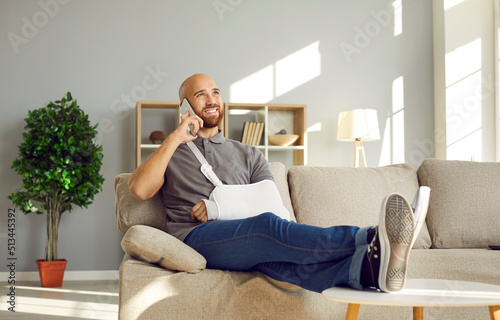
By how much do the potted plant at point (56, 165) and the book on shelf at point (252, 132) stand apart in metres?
1.27

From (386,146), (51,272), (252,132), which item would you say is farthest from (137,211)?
(386,146)

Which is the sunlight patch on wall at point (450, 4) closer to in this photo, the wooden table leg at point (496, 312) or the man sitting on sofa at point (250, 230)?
the man sitting on sofa at point (250, 230)

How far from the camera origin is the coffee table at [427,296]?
1.31 metres

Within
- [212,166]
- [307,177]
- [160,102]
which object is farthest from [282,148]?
[212,166]

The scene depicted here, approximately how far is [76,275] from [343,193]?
2.93 meters

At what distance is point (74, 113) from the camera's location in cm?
427

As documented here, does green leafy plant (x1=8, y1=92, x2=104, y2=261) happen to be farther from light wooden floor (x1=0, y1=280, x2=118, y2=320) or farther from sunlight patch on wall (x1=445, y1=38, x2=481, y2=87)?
sunlight patch on wall (x1=445, y1=38, x2=481, y2=87)

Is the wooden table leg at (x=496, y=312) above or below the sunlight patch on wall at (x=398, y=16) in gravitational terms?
below

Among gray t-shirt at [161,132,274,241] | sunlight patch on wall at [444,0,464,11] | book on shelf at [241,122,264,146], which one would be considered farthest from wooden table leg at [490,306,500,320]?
sunlight patch on wall at [444,0,464,11]

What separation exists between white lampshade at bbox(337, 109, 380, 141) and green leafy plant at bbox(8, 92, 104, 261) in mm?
2168

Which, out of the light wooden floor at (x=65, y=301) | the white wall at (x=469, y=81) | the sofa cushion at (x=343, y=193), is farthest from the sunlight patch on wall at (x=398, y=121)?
the light wooden floor at (x=65, y=301)

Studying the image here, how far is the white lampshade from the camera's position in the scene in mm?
4562

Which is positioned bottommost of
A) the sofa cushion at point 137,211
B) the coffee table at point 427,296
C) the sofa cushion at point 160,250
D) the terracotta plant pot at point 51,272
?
the terracotta plant pot at point 51,272

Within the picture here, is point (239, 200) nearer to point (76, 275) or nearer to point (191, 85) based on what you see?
point (191, 85)
